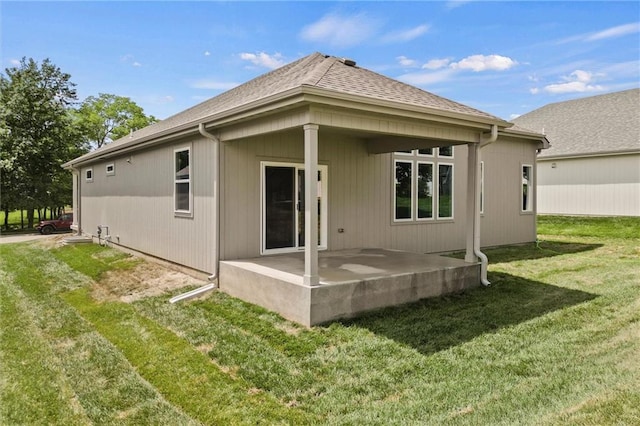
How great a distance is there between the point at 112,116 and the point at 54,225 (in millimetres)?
15426

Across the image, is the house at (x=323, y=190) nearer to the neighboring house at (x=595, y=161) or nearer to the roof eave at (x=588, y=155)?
the roof eave at (x=588, y=155)

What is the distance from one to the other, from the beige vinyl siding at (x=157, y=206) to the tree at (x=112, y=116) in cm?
2210

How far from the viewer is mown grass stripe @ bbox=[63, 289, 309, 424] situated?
3.16 meters

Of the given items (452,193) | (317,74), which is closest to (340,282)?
(317,74)

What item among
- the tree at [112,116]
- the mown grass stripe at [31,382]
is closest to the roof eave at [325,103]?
the mown grass stripe at [31,382]

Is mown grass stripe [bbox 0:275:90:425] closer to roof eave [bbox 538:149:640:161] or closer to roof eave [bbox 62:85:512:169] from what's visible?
roof eave [bbox 62:85:512:169]

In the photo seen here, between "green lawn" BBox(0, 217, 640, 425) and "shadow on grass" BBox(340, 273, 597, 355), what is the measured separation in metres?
0.03

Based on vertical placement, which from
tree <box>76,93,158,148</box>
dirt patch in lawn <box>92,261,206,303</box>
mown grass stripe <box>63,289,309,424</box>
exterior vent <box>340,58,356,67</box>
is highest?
tree <box>76,93,158,148</box>

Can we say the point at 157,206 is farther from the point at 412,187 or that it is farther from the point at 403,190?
the point at 412,187


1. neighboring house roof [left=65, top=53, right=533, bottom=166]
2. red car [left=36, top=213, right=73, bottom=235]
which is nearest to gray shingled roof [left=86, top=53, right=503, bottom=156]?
neighboring house roof [left=65, top=53, right=533, bottom=166]

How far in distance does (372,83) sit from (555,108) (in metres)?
18.9

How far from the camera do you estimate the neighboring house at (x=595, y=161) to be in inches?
596

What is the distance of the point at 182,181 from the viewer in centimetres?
798

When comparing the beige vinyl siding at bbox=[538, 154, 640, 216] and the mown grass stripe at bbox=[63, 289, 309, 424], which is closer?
the mown grass stripe at bbox=[63, 289, 309, 424]
